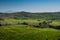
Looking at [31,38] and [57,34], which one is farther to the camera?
[57,34]

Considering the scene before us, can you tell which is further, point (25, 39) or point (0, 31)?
point (0, 31)

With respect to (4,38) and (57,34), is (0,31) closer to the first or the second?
(4,38)

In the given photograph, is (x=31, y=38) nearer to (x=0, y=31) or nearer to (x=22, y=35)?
(x=22, y=35)

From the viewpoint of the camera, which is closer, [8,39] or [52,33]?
[8,39]

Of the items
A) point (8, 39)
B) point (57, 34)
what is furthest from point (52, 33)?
point (8, 39)

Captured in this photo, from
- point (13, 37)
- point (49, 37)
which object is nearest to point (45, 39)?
point (49, 37)

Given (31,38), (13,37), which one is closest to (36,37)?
(31,38)

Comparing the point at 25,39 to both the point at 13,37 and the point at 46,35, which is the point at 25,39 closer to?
the point at 13,37
